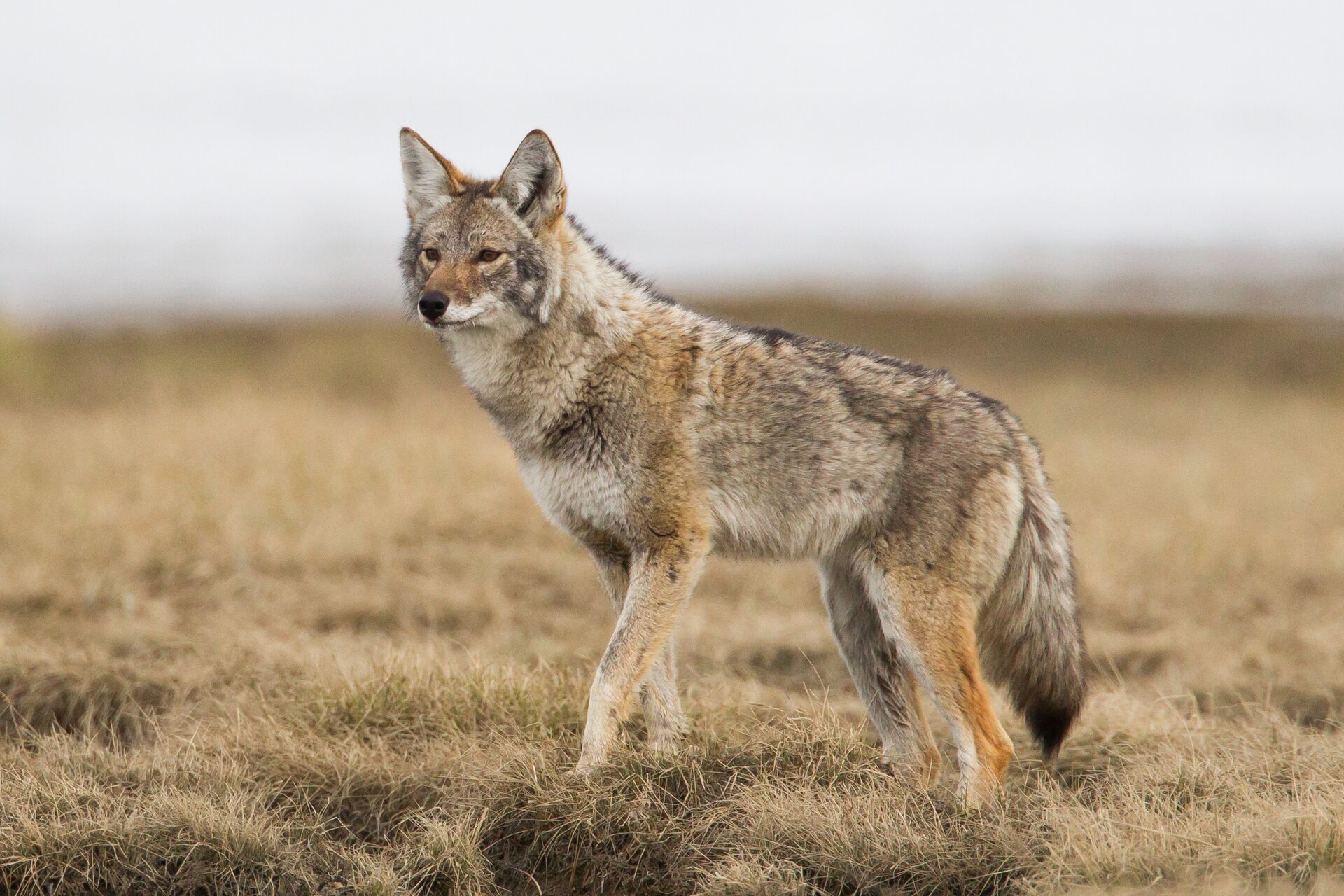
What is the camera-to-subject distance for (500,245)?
488 centimetres

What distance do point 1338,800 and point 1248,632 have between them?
13.0 ft

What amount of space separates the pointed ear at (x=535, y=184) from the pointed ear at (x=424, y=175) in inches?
11.4

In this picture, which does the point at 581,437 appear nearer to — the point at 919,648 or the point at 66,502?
the point at 919,648

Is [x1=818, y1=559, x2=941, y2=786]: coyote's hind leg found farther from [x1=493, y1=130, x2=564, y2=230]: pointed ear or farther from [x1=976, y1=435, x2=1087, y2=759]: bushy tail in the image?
[x1=493, y1=130, x2=564, y2=230]: pointed ear

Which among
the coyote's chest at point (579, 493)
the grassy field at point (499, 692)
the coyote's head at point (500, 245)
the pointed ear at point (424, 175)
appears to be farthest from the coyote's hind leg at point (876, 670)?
the pointed ear at point (424, 175)

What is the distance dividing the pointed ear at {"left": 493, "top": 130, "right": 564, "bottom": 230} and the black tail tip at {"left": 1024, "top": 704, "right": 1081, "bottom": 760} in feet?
10.1

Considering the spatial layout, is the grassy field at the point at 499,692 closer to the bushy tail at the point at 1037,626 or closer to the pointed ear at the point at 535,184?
the bushy tail at the point at 1037,626

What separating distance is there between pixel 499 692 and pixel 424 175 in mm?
2424

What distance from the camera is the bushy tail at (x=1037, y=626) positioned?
491 centimetres

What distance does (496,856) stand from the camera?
4.27 meters

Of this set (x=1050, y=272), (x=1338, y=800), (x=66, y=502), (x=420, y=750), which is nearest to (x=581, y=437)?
(x=420, y=750)

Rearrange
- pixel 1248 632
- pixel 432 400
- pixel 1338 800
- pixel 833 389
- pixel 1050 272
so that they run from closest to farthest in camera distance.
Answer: pixel 1338 800
pixel 833 389
pixel 1248 632
pixel 432 400
pixel 1050 272

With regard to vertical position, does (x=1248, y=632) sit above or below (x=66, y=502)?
above

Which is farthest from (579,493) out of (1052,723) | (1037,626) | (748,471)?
(1052,723)
